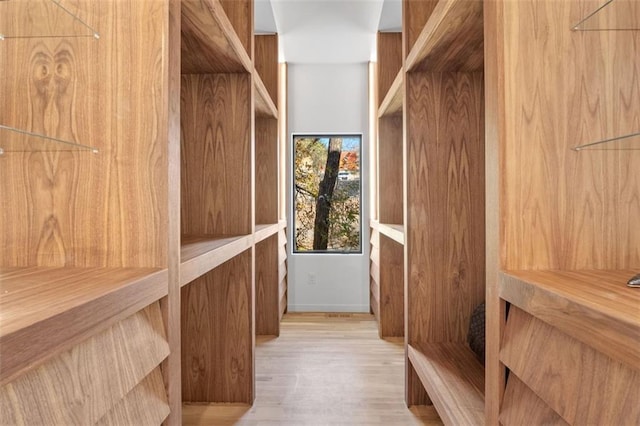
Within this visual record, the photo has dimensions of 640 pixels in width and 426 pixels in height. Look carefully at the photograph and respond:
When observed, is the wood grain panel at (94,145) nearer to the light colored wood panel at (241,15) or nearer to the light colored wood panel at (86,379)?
the light colored wood panel at (86,379)

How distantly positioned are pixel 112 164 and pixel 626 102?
126cm

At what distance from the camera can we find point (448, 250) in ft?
6.59

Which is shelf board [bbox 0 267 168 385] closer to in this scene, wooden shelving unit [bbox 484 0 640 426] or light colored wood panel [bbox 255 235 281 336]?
wooden shelving unit [bbox 484 0 640 426]

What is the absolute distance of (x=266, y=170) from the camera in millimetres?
3256

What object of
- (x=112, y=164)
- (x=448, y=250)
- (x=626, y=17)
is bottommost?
(x=448, y=250)

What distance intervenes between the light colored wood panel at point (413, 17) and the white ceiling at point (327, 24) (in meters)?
0.88

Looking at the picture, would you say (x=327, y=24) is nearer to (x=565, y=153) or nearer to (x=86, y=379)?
(x=565, y=153)

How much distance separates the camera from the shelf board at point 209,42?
140cm

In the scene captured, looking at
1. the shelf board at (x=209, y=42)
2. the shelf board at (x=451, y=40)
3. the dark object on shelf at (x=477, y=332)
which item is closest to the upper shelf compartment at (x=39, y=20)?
the shelf board at (x=209, y=42)

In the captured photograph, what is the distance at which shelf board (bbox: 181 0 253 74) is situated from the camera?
4.60ft

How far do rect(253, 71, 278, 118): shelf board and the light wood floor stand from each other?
5.64 ft

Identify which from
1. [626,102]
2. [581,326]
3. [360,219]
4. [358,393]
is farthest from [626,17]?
[360,219]

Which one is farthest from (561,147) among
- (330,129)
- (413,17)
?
(330,129)

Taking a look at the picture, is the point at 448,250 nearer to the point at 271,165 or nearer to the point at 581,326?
the point at 581,326
